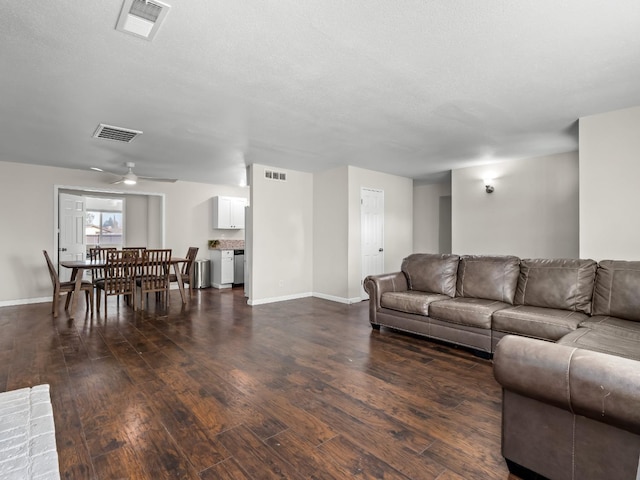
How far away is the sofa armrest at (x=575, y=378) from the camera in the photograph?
1213 mm

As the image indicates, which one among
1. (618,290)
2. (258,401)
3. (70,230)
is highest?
(70,230)

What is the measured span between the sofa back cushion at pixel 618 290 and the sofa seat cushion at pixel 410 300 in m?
1.38

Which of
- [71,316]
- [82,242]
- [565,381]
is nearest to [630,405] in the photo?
[565,381]

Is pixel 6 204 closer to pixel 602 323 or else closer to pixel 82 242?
pixel 82 242

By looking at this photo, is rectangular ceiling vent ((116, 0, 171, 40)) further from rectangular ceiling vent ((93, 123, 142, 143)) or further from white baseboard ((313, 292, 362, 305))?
white baseboard ((313, 292, 362, 305))

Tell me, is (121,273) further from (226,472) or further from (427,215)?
(427,215)

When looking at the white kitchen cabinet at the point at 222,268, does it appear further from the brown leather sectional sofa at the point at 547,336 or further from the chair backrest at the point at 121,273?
the brown leather sectional sofa at the point at 547,336

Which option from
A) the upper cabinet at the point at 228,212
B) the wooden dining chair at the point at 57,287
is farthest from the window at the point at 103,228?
the wooden dining chair at the point at 57,287

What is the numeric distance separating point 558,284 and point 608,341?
3.73 feet

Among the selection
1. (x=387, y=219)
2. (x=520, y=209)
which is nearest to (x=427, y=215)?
(x=387, y=219)

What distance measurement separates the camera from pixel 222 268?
7.52m

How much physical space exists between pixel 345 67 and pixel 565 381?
2.32 metres

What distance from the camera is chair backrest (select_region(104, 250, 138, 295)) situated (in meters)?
5.08

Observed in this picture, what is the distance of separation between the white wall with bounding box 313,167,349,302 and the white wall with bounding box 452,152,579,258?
6.76ft
